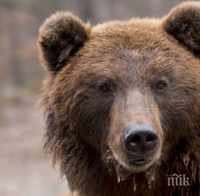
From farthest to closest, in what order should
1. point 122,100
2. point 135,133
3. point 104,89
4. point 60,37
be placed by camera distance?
point 60,37
point 104,89
point 122,100
point 135,133

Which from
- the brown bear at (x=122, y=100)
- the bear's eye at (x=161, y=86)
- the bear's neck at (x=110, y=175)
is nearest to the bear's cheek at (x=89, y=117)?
the brown bear at (x=122, y=100)

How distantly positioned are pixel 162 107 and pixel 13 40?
2687cm

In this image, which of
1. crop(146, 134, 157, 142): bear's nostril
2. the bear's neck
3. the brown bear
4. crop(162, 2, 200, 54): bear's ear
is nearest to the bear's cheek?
the brown bear

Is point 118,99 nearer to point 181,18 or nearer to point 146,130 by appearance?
point 146,130

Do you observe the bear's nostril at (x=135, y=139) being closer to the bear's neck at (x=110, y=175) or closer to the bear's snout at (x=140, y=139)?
the bear's snout at (x=140, y=139)

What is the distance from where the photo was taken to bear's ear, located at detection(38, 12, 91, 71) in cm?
536

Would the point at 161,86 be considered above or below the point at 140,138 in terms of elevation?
above

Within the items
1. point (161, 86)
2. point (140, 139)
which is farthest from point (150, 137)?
point (161, 86)

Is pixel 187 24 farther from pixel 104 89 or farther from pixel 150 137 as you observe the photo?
pixel 150 137

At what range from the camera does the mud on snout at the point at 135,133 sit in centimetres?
436

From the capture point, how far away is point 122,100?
4855 millimetres

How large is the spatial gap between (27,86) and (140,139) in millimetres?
26124

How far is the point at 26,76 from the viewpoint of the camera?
3272 cm

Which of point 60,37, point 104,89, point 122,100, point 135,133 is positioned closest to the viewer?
point 135,133
